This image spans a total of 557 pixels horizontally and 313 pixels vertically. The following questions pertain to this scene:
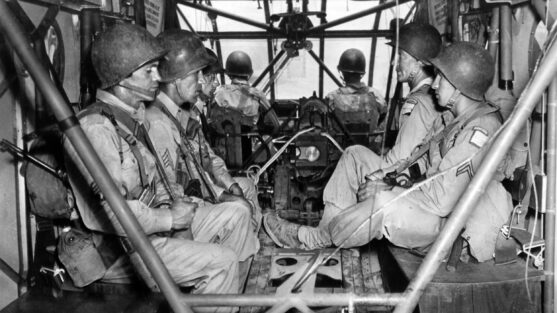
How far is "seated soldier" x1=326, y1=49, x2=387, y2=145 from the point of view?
8.09m

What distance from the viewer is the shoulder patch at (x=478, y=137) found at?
3.43m

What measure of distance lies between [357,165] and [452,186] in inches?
48.4

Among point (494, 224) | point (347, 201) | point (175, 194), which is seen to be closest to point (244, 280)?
point (175, 194)

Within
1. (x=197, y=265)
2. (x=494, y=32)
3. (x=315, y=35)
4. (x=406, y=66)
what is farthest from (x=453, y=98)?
(x=315, y=35)

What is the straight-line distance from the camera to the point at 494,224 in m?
3.46

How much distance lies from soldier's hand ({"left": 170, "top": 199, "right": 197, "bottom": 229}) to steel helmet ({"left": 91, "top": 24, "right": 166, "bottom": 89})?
877 mm

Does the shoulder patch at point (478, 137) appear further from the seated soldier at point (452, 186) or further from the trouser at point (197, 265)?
the trouser at point (197, 265)

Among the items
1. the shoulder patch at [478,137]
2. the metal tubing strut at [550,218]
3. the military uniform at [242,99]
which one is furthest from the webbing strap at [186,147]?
the military uniform at [242,99]

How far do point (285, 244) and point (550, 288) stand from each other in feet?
8.76

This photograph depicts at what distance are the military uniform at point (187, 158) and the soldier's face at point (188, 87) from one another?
0.12 m

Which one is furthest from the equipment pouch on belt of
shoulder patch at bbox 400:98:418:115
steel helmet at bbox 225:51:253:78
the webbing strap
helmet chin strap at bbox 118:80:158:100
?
steel helmet at bbox 225:51:253:78

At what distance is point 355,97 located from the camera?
8414mm

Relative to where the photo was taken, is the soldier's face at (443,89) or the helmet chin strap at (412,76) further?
the helmet chin strap at (412,76)

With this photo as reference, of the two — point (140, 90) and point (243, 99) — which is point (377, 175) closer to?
point (140, 90)
